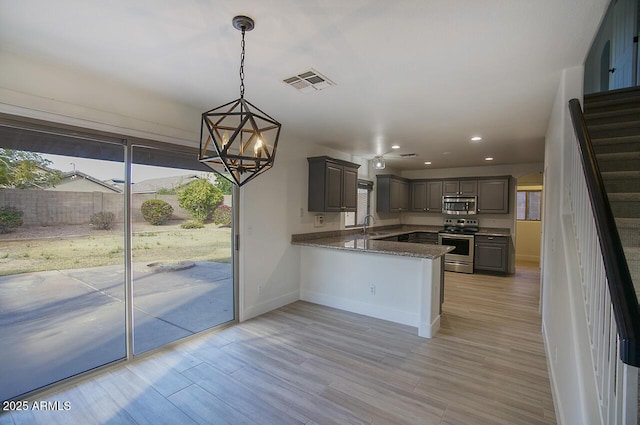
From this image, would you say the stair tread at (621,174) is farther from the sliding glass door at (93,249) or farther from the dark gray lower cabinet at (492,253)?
the dark gray lower cabinet at (492,253)

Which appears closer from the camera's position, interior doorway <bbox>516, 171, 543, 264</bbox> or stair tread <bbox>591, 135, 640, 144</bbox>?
stair tread <bbox>591, 135, 640, 144</bbox>

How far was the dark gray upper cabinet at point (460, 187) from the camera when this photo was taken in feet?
22.6

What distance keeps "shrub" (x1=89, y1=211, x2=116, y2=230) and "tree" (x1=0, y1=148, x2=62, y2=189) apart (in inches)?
15.0

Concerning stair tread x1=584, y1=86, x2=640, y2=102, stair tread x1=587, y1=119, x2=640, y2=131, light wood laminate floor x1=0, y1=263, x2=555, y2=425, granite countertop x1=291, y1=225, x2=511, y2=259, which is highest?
stair tread x1=584, y1=86, x2=640, y2=102

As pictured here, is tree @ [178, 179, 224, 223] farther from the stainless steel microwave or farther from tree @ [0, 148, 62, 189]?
the stainless steel microwave

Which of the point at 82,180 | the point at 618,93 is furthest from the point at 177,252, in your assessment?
the point at 618,93

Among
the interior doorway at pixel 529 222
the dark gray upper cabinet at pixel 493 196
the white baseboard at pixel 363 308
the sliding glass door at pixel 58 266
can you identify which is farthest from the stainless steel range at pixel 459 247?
the sliding glass door at pixel 58 266

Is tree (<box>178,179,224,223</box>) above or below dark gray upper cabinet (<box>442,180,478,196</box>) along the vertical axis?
below

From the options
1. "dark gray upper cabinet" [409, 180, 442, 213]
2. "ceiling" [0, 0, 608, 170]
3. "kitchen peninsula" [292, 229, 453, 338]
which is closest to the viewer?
"ceiling" [0, 0, 608, 170]

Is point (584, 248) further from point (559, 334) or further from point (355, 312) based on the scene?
point (355, 312)

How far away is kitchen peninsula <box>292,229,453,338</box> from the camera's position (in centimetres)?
344

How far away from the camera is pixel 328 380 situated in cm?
250

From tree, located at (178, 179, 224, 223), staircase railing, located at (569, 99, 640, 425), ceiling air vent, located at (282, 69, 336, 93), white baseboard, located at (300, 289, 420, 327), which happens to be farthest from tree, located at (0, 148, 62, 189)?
staircase railing, located at (569, 99, 640, 425)

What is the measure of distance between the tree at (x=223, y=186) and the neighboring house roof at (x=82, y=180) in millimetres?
1085
